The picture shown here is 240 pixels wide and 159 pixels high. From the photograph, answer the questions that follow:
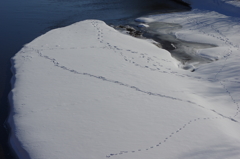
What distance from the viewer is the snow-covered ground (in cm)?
427

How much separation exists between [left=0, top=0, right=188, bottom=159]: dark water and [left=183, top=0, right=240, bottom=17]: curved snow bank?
1208mm

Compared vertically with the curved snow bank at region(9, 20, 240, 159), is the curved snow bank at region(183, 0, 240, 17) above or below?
above

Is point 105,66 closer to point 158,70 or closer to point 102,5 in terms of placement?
point 158,70

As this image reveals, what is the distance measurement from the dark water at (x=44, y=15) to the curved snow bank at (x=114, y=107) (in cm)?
90

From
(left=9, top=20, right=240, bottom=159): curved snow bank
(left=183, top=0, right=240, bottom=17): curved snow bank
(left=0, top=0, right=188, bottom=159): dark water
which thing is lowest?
(left=9, top=20, right=240, bottom=159): curved snow bank

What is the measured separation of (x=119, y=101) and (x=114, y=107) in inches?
10.6

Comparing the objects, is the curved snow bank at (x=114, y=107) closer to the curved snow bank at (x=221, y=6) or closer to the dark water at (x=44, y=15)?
the dark water at (x=44, y=15)

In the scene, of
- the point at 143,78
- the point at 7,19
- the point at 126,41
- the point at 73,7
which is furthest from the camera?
the point at 73,7

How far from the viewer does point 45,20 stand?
12.0 m

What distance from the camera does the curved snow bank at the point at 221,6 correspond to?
13.0 meters

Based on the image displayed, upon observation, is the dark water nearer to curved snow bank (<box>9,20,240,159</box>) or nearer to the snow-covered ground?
the snow-covered ground

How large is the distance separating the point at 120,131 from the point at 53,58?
3763 mm

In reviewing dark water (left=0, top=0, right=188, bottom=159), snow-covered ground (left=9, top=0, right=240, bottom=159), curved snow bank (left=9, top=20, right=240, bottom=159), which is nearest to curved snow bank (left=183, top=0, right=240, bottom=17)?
dark water (left=0, top=0, right=188, bottom=159)

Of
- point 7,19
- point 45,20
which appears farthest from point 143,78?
point 7,19
